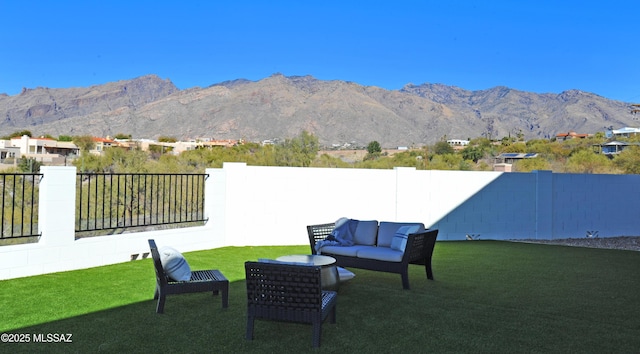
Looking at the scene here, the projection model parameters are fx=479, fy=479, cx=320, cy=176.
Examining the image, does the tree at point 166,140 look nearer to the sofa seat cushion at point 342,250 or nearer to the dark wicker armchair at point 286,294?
the sofa seat cushion at point 342,250

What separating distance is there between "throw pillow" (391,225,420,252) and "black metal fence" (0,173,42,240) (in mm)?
4726

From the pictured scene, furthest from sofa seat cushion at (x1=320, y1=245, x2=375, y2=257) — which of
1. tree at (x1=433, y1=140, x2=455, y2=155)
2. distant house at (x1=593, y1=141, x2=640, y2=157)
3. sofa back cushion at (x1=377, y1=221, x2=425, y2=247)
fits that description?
tree at (x1=433, y1=140, x2=455, y2=155)

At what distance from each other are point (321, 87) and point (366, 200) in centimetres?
6215

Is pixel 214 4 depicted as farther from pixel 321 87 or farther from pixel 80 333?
pixel 80 333

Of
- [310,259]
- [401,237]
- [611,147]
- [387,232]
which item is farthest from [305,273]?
[611,147]

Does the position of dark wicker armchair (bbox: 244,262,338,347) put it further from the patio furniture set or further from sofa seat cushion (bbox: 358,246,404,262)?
sofa seat cushion (bbox: 358,246,404,262)

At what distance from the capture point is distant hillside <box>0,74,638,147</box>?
58.0 meters

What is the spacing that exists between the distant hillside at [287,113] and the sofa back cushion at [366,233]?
46.1m

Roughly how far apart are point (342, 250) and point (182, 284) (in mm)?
2492

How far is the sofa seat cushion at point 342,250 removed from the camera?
658 cm

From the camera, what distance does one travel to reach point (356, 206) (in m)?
10.8

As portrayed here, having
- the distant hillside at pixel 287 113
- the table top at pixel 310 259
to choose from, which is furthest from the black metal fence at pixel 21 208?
the distant hillside at pixel 287 113

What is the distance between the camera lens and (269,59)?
71750 mm

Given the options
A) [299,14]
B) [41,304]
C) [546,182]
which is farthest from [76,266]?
[299,14]
